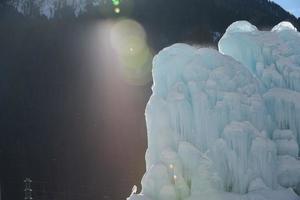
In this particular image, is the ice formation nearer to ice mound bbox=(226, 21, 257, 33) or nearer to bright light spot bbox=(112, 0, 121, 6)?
ice mound bbox=(226, 21, 257, 33)

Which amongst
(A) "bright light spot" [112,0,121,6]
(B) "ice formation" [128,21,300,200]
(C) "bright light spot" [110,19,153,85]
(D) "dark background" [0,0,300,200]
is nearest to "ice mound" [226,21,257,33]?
(B) "ice formation" [128,21,300,200]

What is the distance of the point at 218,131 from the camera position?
795 inches

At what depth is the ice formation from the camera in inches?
771

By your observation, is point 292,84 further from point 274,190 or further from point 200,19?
point 200,19

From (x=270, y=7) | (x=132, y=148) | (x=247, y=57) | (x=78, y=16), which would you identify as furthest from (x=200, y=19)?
(x=247, y=57)

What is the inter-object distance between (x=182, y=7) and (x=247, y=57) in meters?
101

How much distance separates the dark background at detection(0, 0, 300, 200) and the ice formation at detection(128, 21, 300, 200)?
132 ft

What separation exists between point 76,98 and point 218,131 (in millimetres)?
72059

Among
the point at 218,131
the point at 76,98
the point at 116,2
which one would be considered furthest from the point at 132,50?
the point at 218,131

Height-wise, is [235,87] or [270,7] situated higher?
[270,7]

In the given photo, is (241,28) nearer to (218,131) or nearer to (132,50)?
(218,131)

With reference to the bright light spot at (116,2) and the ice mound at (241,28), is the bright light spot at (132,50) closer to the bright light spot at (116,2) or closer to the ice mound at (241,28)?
the bright light spot at (116,2)

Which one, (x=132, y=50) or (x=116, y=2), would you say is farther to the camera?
(x=116, y=2)

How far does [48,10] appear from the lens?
120 metres
